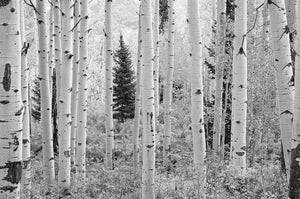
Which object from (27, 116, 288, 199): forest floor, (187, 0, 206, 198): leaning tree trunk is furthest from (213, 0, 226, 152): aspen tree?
(187, 0, 206, 198): leaning tree trunk

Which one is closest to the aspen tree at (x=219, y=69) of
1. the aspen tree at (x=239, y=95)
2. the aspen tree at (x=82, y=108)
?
the aspen tree at (x=82, y=108)

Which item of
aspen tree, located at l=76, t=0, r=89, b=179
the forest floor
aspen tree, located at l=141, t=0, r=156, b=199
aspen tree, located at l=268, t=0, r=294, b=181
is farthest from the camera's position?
aspen tree, located at l=76, t=0, r=89, b=179

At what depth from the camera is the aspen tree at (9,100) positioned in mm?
3180

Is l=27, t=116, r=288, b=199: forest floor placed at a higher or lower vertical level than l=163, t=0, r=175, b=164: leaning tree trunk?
lower

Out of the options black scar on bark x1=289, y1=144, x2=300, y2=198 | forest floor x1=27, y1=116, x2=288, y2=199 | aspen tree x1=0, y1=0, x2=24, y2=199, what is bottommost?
forest floor x1=27, y1=116, x2=288, y2=199

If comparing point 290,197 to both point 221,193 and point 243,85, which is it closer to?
point 221,193

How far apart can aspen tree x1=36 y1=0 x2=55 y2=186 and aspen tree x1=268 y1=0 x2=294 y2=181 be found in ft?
14.9

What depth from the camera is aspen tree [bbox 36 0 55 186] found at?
7188mm

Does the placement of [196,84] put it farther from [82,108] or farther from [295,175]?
[82,108]

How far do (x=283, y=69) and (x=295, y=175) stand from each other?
1.53m

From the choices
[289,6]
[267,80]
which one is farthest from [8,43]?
[267,80]

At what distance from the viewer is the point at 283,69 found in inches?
187

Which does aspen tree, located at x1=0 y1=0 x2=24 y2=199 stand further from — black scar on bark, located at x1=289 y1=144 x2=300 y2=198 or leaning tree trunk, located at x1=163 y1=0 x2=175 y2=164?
leaning tree trunk, located at x1=163 y1=0 x2=175 y2=164

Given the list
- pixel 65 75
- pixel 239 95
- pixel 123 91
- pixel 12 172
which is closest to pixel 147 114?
pixel 239 95
